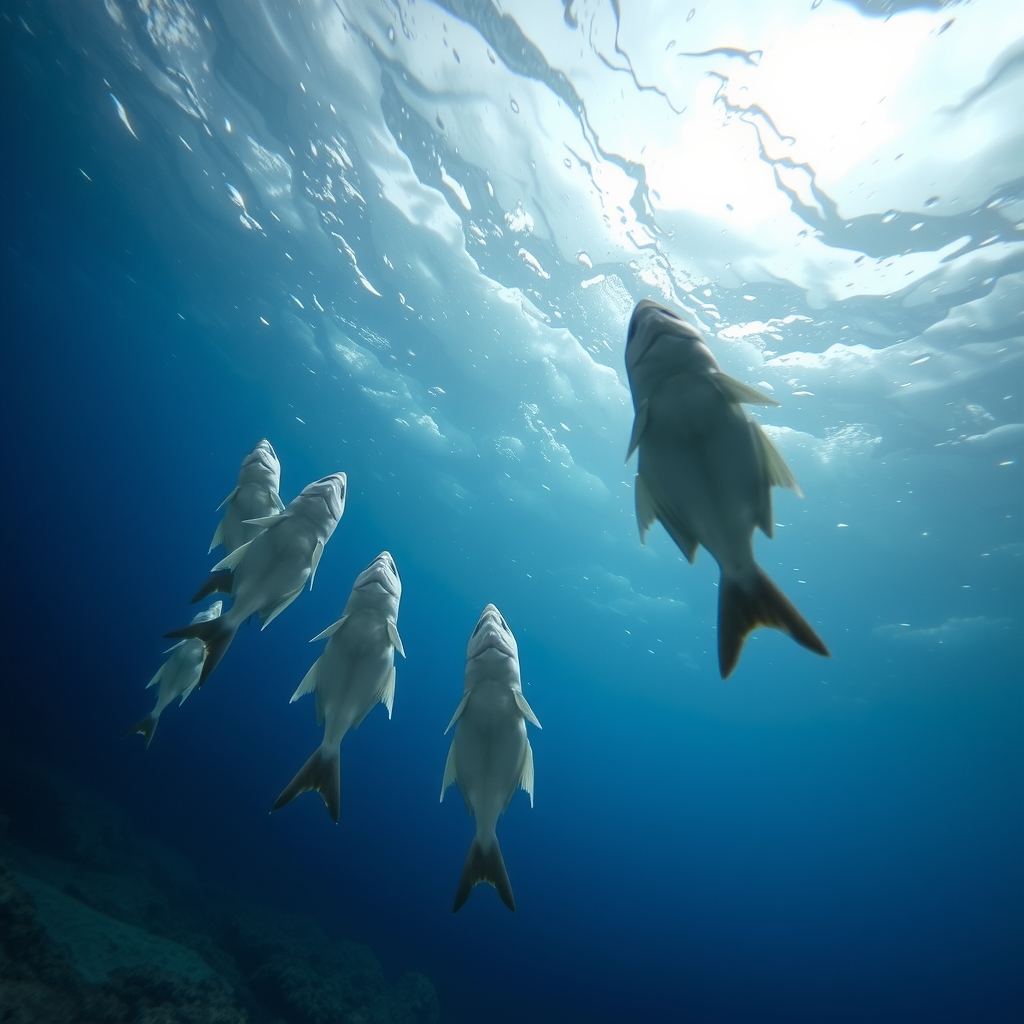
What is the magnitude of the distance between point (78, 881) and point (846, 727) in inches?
1696

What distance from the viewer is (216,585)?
12.0 ft

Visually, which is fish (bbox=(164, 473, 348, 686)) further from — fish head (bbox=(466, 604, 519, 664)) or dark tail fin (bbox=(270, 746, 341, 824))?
fish head (bbox=(466, 604, 519, 664))

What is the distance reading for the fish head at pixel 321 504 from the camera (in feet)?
12.2

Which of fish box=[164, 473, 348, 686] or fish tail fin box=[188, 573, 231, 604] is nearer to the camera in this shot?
fish box=[164, 473, 348, 686]

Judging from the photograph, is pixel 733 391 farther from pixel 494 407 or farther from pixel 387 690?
pixel 494 407

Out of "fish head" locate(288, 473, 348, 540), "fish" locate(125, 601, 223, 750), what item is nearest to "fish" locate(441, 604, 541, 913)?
"fish head" locate(288, 473, 348, 540)

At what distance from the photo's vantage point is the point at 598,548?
84.0ft

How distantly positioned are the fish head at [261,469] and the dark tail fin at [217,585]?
848mm

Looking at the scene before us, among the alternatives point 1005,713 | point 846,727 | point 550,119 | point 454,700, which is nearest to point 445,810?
point 454,700

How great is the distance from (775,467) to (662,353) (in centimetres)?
75

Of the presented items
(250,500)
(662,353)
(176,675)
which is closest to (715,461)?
(662,353)

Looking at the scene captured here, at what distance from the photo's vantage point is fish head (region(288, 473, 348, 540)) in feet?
12.2

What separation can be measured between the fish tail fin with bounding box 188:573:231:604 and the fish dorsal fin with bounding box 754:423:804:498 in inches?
148

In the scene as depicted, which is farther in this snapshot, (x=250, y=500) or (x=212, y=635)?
(x=250, y=500)
